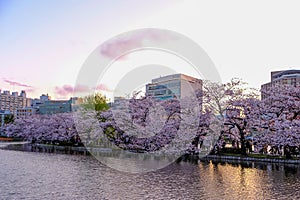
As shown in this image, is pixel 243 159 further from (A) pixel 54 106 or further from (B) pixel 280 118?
(A) pixel 54 106

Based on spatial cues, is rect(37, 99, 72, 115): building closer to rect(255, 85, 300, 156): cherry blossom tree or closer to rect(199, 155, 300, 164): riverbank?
rect(199, 155, 300, 164): riverbank

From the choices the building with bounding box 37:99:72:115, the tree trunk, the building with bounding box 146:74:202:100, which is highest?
the building with bounding box 146:74:202:100

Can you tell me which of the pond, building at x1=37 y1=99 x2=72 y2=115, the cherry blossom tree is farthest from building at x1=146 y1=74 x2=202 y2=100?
the pond

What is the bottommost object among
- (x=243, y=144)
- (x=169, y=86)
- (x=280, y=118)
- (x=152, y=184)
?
(x=152, y=184)

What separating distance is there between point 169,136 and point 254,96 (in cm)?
885

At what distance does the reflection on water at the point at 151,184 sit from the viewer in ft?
41.8

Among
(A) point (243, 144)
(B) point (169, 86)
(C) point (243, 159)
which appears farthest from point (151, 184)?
(B) point (169, 86)

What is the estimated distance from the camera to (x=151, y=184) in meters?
15.2

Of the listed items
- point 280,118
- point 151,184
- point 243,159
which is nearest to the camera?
point 151,184

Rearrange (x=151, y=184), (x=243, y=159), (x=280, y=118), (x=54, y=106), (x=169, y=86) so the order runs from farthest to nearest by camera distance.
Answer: (x=54, y=106) < (x=169, y=86) < (x=243, y=159) < (x=280, y=118) < (x=151, y=184)

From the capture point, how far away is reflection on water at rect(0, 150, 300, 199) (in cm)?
1275

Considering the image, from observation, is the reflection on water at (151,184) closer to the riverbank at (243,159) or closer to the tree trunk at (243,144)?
the riverbank at (243,159)

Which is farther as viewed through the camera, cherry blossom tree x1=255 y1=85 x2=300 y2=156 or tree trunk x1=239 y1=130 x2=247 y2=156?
tree trunk x1=239 y1=130 x2=247 y2=156

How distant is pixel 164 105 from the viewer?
33.5 metres
